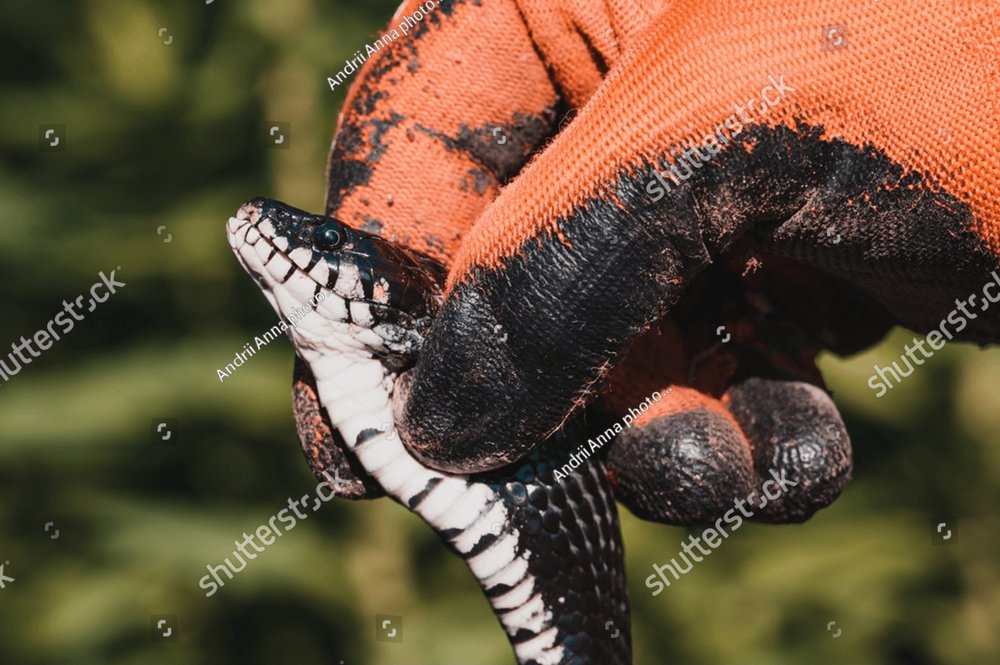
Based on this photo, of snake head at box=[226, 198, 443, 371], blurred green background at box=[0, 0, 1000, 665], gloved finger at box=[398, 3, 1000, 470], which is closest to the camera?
gloved finger at box=[398, 3, 1000, 470]

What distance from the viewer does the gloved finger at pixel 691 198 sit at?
729 millimetres

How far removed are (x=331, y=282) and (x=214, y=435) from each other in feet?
4.67

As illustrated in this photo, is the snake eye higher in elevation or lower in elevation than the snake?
higher

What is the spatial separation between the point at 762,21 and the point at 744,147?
9cm

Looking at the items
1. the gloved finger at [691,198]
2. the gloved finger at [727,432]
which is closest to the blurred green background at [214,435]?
the gloved finger at [727,432]

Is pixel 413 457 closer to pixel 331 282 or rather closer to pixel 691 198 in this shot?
pixel 331 282

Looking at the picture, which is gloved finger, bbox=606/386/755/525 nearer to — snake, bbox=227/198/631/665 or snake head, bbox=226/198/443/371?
snake, bbox=227/198/631/665

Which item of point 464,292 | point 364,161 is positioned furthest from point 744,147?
point 364,161

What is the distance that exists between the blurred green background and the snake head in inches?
49.9

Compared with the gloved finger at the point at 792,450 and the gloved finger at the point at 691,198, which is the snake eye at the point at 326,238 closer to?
the gloved finger at the point at 691,198

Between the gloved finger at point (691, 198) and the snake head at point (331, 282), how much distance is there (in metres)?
0.05

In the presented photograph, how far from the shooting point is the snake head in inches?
33.5

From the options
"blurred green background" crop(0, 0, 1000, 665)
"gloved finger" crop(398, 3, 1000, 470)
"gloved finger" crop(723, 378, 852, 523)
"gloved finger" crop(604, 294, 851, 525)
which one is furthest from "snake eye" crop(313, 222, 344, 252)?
"blurred green background" crop(0, 0, 1000, 665)

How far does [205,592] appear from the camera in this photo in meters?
2.19
